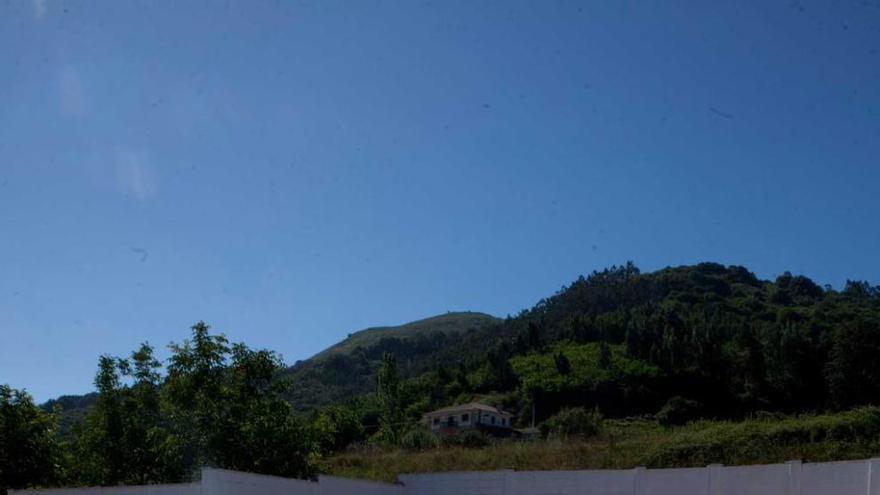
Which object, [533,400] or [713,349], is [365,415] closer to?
[533,400]

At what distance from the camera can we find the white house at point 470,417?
60156 mm

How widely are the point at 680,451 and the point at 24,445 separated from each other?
17.0m

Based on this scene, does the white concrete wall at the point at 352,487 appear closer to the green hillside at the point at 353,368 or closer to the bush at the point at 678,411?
the bush at the point at 678,411

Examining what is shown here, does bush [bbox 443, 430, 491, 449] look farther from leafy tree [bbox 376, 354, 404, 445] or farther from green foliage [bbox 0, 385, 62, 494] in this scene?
green foliage [bbox 0, 385, 62, 494]

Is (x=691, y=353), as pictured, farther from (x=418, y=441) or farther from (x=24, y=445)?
(x=24, y=445)

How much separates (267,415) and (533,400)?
→ 149ft

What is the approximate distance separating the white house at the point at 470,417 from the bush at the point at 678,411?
9302 millimetres

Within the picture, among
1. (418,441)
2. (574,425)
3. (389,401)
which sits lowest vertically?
(418,441)

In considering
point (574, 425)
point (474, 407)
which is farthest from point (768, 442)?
point (474, 407)

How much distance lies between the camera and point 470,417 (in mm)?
61250

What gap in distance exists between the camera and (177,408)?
2195 centimetres

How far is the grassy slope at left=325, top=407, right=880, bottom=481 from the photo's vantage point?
85.8 ft

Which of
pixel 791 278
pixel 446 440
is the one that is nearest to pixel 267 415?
pixel 446 440

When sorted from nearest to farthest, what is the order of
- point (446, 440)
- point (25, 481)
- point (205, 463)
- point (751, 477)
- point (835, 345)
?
point (751, 477) < point (205, 463) < point (25, 481) < point (446, 440) < point (835, 345)
